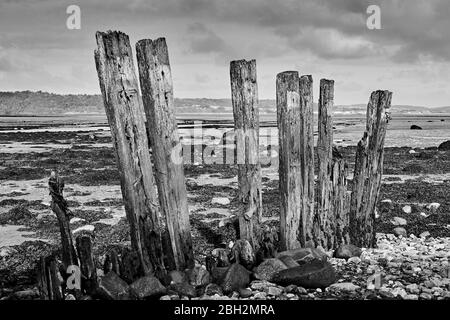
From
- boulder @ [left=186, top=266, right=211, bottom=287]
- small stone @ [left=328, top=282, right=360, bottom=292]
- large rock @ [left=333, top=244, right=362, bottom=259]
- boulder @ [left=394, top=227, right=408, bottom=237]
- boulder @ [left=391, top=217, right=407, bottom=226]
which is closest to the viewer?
small stone @ [left=328, top=282, right=360, bottom=292]

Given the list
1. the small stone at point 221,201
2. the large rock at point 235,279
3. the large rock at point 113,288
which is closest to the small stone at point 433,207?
the small stone at point 221,201

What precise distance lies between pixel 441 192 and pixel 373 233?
5.63 metres

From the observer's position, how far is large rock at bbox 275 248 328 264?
239 inches

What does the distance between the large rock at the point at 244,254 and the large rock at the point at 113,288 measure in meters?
1.48

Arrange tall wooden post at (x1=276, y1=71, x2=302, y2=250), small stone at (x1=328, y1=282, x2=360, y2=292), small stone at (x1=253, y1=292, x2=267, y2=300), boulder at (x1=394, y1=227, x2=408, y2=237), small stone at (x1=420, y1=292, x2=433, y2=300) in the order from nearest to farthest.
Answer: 1. small stone at (x1=420, y1=292, x2=433, y2=300)
2. small stone at (x1=253, y1=292, x2=267, y2=300)
3. small stone at (x1=328, y1=282, x2=360, y2=292)
4. tall wooden post at (x1=276, y1=71, x2=302, y2=250)
5. boulder at (x1=394, y1=227, x2=408, y2=237)

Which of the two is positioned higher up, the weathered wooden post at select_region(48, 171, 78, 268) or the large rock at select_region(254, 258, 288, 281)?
the weathered wooden post at select_region(48, 171, 78, 268)

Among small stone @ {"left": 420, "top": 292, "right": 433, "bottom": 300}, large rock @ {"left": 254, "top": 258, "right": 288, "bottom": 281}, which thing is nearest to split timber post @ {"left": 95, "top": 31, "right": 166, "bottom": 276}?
large rock @ {"left": 254, "top": 258, "right": 288, "bottom": 281}

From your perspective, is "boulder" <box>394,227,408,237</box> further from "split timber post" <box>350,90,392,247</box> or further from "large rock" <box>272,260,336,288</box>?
"large rock" <box>272,260,336,288</box>

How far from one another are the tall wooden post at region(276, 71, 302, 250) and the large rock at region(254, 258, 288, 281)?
800mm

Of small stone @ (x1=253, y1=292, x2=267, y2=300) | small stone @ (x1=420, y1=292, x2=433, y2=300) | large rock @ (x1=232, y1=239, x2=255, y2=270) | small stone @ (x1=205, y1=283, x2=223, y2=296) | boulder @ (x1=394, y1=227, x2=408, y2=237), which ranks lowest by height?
boulder @ (x1=394, y1=227, x2=408, y2=237)

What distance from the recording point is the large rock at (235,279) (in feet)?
17.8

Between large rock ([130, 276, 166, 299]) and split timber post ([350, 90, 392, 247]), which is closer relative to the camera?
large rock ([130, 276, 166, 299])

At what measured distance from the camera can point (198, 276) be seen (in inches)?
221

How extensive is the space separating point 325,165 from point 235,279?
2237 mm
